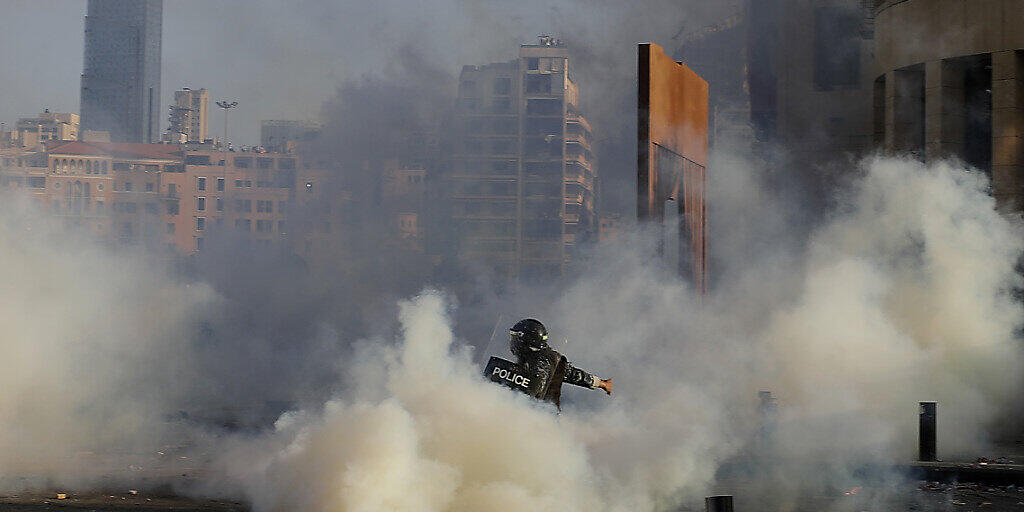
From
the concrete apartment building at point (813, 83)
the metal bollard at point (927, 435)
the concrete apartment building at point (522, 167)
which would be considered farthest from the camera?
the concrete apartment building at point (522, 167)

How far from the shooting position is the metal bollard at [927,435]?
1232cm

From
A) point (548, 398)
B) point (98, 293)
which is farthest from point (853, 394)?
point (98, 293)

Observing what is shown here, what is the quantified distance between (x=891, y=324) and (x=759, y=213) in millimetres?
11142

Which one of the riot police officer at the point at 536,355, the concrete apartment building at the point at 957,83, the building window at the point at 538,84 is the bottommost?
the riot police officer at the point at 536,355

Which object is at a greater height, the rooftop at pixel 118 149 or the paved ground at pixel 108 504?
the rooftop at pixel 118 149

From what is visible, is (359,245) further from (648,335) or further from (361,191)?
(648,335)

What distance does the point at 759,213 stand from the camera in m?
27.3

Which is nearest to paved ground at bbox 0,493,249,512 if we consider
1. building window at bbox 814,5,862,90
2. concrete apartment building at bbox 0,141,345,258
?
concrete apartment building at bbox 0,141,345,258

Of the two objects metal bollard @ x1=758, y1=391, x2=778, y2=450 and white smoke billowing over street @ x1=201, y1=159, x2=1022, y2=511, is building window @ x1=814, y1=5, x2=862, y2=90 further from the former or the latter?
metal bollard @ x1=758, y1=391, x2=778, y2=450

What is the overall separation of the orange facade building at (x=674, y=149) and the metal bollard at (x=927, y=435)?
4279 mm

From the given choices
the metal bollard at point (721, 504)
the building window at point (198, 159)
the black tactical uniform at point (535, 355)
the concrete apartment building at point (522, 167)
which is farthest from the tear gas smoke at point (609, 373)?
the building window at point (198, 159)

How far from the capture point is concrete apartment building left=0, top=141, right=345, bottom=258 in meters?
31.2

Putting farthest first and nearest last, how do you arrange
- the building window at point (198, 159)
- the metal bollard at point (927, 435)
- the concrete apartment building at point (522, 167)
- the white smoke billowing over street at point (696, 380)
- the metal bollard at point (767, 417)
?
the concrete apartment building at point (522, 167)
the building window at point (198, 159)
the metal bollard at point (767, 417)
the metal bollard at point (927, 435)
the white smoke billowing over street at point (696, 380)

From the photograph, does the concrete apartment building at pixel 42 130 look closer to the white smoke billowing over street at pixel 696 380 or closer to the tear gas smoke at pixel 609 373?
the tear gas smoke at pixel 609 373
